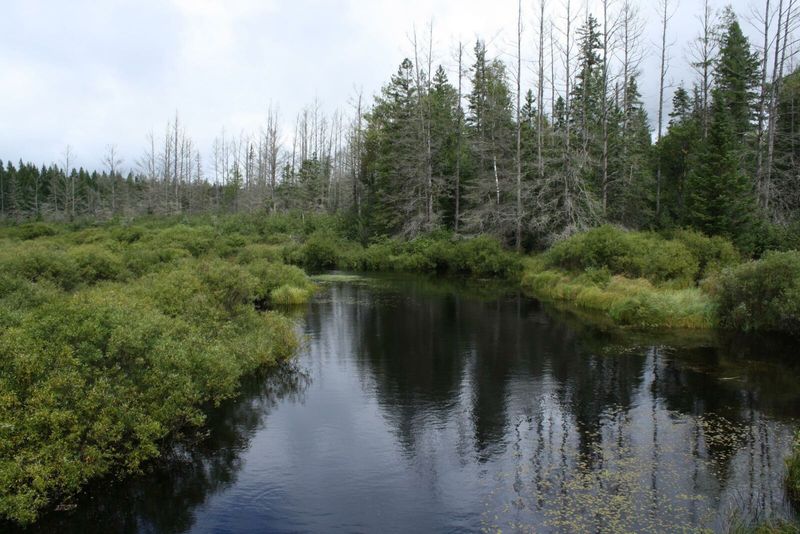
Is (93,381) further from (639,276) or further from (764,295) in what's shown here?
(639,276)

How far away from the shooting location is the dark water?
9352mm

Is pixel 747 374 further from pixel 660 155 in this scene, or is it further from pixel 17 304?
pixel 660 155

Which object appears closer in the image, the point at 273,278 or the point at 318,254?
the point at 273,278

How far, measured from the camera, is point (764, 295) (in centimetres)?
2041

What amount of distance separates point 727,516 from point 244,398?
1097 cm

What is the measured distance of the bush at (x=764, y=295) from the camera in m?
19.3

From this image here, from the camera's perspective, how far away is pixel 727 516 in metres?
9.06

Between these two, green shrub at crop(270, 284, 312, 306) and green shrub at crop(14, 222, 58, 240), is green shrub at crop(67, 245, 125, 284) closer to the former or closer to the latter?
green shrub at crop(270, 284, 312, 306)

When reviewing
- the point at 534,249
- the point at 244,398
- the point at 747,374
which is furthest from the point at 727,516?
the point at 534,249

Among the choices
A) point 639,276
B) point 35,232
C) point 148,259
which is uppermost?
point 35,232

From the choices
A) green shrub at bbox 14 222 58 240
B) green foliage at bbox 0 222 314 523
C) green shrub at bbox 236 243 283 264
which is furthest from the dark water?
green shrub at bbox 14 222 58 240

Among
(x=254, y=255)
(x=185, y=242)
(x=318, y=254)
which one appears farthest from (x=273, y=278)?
(x=318, y=254)

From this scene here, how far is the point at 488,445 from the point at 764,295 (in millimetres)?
13908

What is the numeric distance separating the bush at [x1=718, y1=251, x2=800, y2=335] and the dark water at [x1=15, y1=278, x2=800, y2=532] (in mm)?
844
